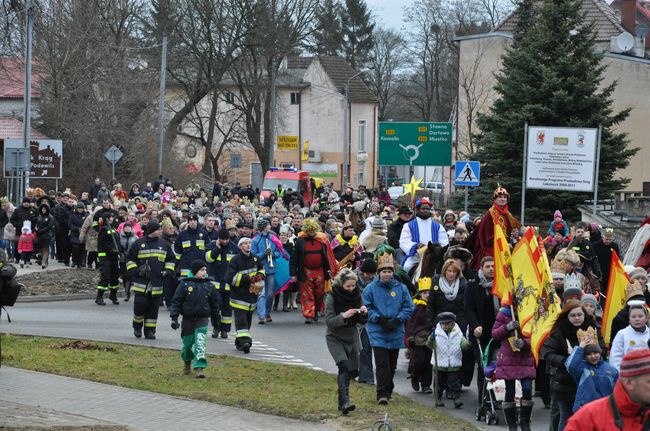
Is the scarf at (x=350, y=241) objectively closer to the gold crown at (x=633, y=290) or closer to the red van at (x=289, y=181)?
the gold crown at (x=633, y=290)

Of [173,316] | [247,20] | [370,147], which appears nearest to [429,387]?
[173,316]

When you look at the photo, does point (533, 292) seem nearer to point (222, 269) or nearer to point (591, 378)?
point (591, 378)

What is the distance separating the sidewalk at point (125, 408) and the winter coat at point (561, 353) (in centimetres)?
240

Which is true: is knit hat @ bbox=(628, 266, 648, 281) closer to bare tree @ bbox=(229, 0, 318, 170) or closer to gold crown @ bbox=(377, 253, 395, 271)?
gold crown @ bbox=(377, 253, 395, 271)

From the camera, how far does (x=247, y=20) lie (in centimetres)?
6309

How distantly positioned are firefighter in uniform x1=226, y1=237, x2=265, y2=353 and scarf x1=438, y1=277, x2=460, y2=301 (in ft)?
13.1

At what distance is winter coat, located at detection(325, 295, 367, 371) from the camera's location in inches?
502

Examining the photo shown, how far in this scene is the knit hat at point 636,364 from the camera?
5.66 meters

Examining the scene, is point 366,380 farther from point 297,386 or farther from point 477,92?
point 477,92

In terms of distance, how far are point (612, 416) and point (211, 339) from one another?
13288 mm

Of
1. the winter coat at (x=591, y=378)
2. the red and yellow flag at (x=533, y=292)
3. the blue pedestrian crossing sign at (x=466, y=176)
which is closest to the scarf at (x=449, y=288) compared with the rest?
the red and yellow flag at (x=533, y=292)

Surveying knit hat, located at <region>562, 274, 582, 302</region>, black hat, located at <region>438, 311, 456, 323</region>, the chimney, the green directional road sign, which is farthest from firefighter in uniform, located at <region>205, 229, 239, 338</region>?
the chimney

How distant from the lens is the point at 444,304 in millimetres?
13883

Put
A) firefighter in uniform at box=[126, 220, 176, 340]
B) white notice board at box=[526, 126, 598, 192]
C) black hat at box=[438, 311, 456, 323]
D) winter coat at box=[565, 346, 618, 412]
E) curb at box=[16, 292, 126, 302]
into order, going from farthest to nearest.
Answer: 1. white notice board at box=[526, 126, 598, 192]
2. curb at box=[16, 292, 126, 302]
3. firefighter in uniform at box=[126, 220, 176, 340]
4. black hat at box=[438, 311, 456, 323]
5. winter coat at box=[565, 346, 618, 412]
